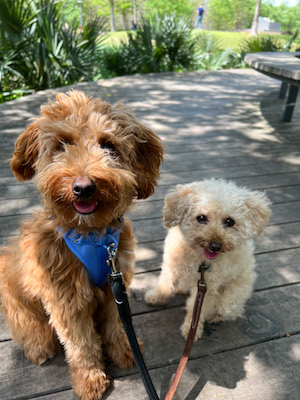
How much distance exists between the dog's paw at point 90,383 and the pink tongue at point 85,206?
0.97m

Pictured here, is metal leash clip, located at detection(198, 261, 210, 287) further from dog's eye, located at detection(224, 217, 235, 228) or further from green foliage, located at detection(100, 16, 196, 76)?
green foliage, located at detection(100, 16, 196, 76)

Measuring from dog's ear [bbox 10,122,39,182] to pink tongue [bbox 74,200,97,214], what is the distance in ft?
1.37

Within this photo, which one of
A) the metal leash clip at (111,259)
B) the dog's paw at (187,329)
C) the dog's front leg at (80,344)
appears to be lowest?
the dog's paw at (187,329)

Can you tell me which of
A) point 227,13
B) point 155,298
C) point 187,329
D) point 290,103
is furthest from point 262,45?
point 227,13

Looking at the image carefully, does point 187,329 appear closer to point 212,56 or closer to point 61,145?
point 61,145

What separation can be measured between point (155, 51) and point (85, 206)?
9.36m

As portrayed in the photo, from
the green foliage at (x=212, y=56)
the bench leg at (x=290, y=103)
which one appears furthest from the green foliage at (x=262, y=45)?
the bench leg at (x=290, y=103)

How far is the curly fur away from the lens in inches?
58.6

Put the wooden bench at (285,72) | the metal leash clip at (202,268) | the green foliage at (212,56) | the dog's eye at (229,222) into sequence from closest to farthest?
the metal leash clip at (202,268), the dog's eye at (229,222), the wooden bench at (285,72), the green foliage at (212,56)

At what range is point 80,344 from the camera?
70.9 inches

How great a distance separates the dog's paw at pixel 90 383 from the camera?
1743 mm

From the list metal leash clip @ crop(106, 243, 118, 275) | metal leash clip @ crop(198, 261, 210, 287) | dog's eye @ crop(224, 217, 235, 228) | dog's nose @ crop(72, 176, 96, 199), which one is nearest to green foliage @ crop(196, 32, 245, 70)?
dog's eye @ crop(224, 217, 235, 228)

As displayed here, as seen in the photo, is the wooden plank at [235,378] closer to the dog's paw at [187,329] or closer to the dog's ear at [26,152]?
the dog's paw at [187,329]

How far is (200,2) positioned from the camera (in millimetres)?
47219
